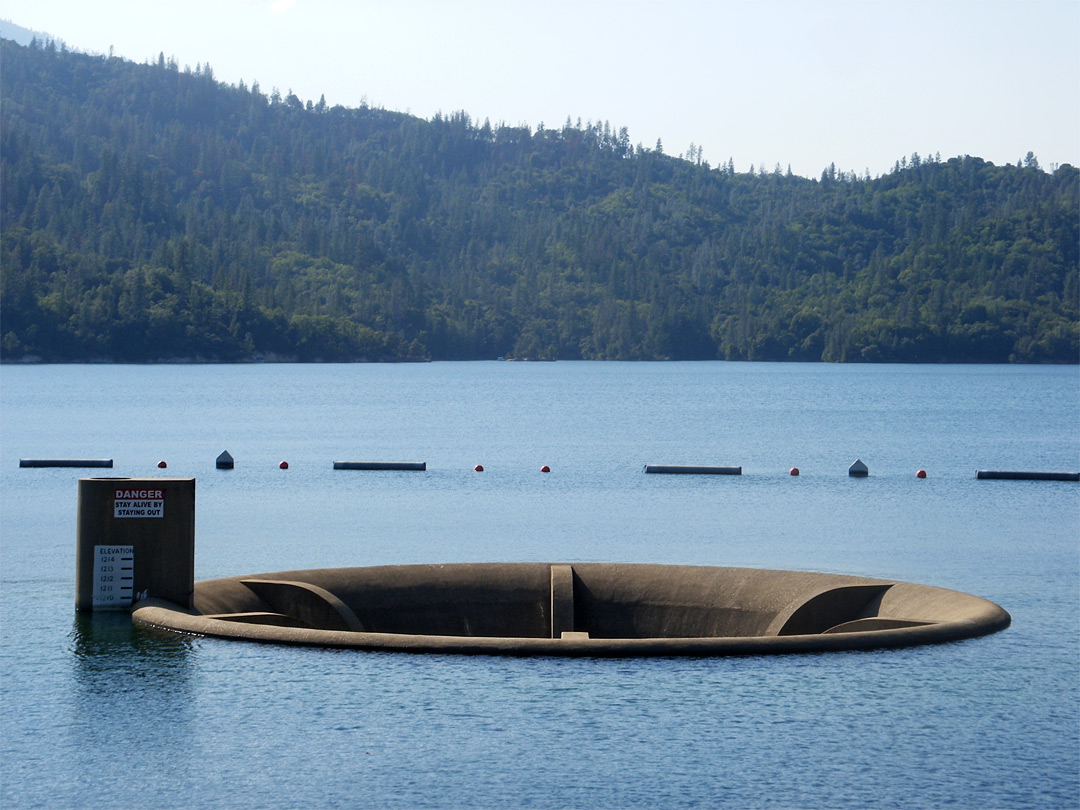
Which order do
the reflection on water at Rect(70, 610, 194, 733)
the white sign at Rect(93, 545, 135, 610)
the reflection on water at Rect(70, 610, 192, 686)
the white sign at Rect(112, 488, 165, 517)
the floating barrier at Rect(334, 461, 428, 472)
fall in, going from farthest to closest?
the floating barrier at Rect(334, 461, 428, 472)
the white sign at Rect(93, 545, 135, 610)
the white sign at Rect(112, 488, 165, 517)
the reflection on water at Rect(70, 610, 192, 686)
the reflection on water at Rect(70, 610, 194, 733)

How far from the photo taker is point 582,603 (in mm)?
20906

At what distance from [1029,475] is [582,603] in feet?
126

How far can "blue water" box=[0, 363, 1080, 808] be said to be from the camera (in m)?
12.9

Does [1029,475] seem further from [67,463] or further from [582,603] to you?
[67,463]

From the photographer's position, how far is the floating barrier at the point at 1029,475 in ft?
175

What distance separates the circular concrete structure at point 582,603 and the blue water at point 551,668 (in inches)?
54.1

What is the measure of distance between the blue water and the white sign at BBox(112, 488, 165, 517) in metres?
1.52

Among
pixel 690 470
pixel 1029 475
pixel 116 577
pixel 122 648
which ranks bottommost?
pixel 690 470

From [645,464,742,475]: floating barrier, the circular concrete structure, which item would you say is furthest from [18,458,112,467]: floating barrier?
the circular concrete structure

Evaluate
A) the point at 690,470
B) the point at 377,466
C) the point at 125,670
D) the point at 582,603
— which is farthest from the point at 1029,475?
the point at 125,670

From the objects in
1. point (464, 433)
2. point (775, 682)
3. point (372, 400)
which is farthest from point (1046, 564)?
point (372, 400)

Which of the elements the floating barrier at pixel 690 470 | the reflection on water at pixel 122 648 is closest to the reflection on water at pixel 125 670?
the reflection on water at pixel 122 648

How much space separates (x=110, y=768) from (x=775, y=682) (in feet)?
25.3

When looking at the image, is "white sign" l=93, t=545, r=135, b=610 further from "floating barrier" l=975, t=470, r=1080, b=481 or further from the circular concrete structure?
"floating barrier" l=975, t=470, r=1080, b=481
